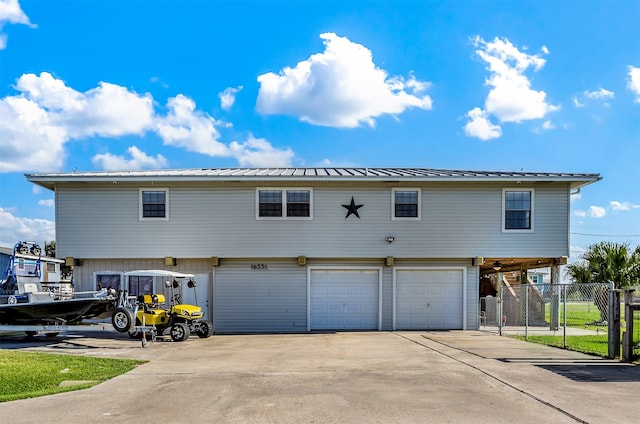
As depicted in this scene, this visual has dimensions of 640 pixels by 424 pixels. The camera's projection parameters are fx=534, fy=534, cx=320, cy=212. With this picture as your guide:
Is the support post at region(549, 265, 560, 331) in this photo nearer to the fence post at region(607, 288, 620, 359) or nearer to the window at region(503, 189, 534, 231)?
the window at region(503, 189, 534, 231)

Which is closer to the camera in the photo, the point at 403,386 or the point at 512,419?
the point at 512,419

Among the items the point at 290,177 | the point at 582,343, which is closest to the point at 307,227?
the point at 290,177

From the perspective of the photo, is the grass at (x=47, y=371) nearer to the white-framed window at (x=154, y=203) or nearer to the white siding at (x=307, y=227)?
→ the white siding at (x=307, y=227)

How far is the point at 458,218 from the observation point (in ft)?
62.0

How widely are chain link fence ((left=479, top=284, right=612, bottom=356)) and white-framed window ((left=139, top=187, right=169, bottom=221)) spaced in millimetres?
11977

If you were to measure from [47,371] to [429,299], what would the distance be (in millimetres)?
12811

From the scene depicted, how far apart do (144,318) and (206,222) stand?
451 centimetres

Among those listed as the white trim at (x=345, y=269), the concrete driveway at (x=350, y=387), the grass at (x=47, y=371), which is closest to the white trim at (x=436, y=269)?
the white trim at (x=345, y=269)

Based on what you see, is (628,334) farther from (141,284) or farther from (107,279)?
(107,279)

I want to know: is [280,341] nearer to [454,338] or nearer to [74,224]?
[454,338]

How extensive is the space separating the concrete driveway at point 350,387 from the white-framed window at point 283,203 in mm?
5816

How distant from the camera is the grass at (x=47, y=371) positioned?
8.80 meters

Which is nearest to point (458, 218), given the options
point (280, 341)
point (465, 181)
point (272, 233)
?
point (465, 181)

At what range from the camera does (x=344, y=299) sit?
62.5ft
